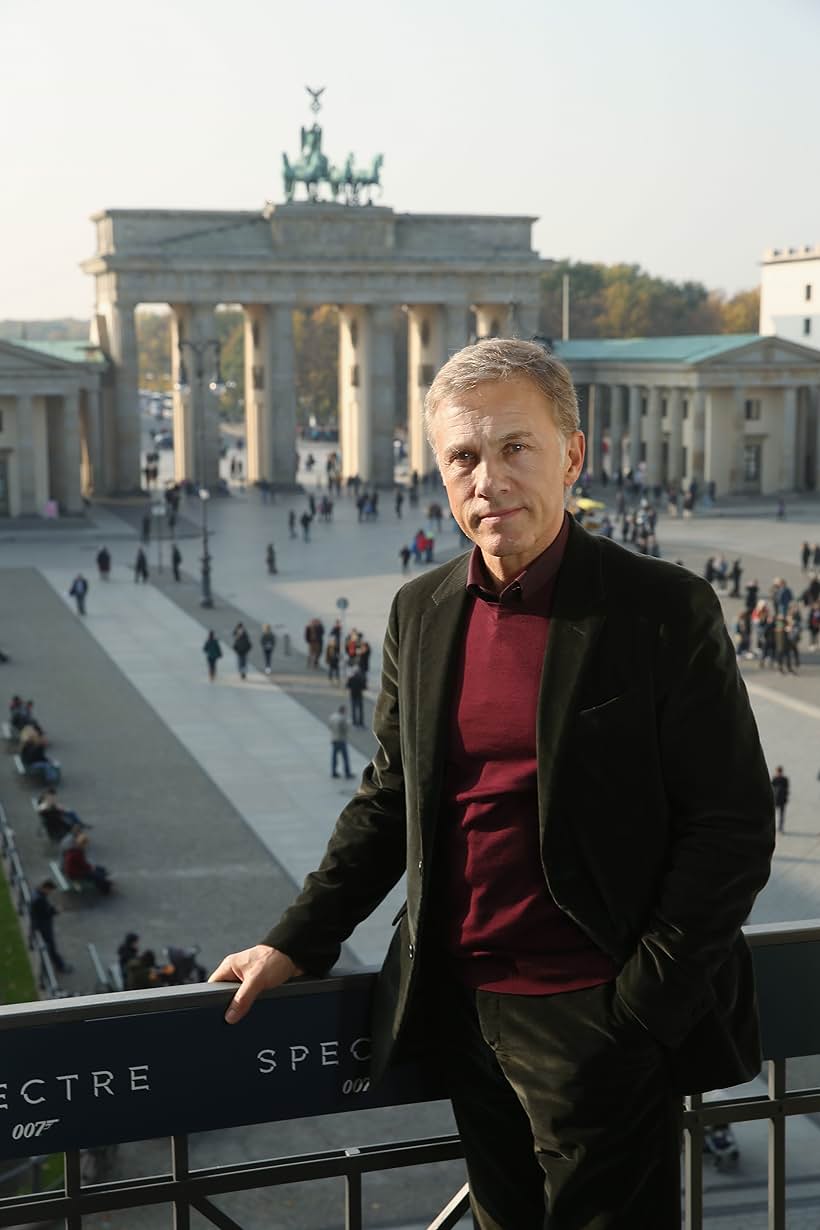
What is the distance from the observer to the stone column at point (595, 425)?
309 feet

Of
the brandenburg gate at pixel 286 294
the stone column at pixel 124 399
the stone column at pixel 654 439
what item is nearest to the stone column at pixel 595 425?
the stone column at pixel 654 439

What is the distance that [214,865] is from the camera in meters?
22.8

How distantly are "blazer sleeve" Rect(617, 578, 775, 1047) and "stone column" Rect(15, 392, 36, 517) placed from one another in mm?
69473

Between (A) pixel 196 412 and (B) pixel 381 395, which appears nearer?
(A) pixel 196 412

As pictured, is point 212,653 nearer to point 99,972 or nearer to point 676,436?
point 99,972

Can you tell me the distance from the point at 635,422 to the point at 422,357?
1315cm

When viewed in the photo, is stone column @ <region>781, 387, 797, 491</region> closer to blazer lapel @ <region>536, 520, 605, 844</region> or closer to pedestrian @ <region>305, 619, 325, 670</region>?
pedestrian @ <region>305, 619, 325, 670</region>

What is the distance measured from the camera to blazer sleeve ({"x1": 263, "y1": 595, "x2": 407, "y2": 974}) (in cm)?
466

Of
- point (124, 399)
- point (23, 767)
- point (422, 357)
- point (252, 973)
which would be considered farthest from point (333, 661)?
point (422, 357)

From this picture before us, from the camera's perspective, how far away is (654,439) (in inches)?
3504

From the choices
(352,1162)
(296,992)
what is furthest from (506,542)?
(352,1162)

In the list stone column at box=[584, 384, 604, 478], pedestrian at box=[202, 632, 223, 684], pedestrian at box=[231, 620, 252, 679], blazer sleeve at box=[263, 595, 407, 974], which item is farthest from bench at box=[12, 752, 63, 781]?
stone column at box=[584, 384, 604, 478]

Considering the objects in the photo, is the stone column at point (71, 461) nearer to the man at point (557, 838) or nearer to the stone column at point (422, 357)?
the stone column at point (422, 357)

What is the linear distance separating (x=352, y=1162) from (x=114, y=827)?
20670 mm
